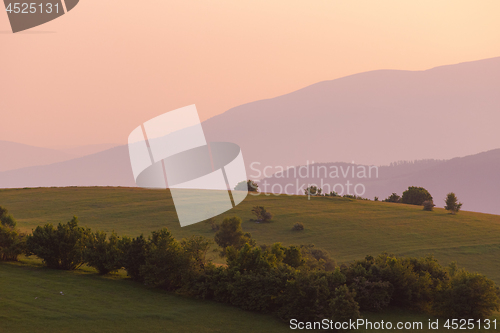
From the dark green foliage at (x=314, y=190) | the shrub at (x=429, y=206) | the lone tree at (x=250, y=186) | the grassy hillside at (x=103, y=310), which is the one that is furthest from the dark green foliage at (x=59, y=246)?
the lone tree at (x=250, y=186)

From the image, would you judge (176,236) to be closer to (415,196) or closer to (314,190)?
(314,190)

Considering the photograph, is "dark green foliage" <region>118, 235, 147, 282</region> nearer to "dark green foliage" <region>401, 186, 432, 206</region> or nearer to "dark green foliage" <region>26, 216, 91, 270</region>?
"dark green foliage" <region>26, 216, 91, 270</region>

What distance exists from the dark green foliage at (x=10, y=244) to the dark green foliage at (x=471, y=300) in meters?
28.9

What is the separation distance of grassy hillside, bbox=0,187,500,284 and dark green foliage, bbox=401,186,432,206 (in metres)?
12.8

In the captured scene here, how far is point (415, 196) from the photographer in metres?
94.3

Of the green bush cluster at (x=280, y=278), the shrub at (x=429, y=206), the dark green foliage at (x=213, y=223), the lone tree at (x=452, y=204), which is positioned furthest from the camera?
the shrub at (x=429, y=206)

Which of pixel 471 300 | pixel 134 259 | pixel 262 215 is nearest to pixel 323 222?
pixel 262 215

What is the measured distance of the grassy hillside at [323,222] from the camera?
179 feet

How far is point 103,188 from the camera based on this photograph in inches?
3880

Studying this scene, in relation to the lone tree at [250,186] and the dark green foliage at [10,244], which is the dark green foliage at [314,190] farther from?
the dark green foliage at [10,244]

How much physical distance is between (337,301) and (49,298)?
51.6 ft

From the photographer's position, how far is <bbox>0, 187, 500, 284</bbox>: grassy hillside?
5459 cm

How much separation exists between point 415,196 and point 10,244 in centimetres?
8406

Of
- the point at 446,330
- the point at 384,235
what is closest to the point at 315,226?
the point at 384,235
